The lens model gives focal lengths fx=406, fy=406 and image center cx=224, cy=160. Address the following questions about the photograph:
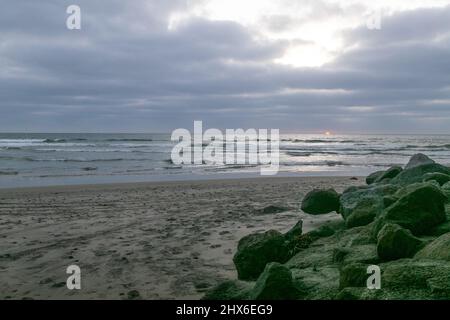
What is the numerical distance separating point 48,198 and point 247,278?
10.8 meters

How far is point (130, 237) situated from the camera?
26.8 ft

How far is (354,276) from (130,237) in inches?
213

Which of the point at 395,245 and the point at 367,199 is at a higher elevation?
the point at 367,199

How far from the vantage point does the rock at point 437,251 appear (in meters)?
3.79

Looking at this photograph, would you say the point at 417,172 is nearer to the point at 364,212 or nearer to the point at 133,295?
the point at 364,212

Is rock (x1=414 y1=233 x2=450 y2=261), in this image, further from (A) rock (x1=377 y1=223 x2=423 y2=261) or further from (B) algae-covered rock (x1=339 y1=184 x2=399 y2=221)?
(B) algae-covered rock (x1=339 y1=184 x2=399 y2=221)

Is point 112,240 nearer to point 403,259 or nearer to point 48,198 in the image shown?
point 403,259

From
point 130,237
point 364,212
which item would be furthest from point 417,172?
point 130,237

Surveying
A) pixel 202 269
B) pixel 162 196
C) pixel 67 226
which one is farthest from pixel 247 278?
pixel 162 196

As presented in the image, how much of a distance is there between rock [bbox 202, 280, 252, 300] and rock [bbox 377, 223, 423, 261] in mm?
1523

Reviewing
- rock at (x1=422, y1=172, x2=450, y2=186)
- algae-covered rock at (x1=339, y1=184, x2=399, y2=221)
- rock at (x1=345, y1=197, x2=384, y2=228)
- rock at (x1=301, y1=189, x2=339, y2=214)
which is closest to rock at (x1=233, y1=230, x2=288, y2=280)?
rock at (x1=345, y1=197, x2=384, y2=228)

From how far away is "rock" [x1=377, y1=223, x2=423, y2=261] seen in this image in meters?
4.36

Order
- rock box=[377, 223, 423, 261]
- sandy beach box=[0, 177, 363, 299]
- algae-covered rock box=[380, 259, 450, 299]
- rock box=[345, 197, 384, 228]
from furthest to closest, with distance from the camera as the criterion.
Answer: rock box=[345, 197, 384, 228] → sandy beach box=[0, 177, 363, 299] → rock box=[377, 223, 423, 261] → algae-covered rock box=[380, 259, 450, 299]

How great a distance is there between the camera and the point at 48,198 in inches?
554
